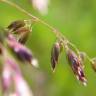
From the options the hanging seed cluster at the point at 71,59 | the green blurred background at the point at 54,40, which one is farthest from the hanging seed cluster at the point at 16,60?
the green blurred background at the point at 54,40

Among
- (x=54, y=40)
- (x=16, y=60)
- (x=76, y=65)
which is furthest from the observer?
(x=54, y=40)

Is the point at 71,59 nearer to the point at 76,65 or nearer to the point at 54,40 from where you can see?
the point at 76,65

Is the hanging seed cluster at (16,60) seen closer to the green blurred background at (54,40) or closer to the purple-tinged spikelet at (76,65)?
the purple-tinged spikelet at (76,65)

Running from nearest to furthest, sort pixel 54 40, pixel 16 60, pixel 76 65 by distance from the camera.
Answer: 1. pixel 16 60
2. pixel 76 65
3. pixel 54 40

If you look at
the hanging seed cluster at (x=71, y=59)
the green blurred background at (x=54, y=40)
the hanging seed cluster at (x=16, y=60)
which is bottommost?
the hanging seed cluster at (x=16, y=60)

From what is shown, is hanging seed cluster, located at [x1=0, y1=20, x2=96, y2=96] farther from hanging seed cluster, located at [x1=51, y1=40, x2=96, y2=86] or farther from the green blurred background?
the green blurred background

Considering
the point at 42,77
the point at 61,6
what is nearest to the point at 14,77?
the point at 42,77

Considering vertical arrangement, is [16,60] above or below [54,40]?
below

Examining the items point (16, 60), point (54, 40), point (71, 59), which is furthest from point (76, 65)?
point (54, 40)
